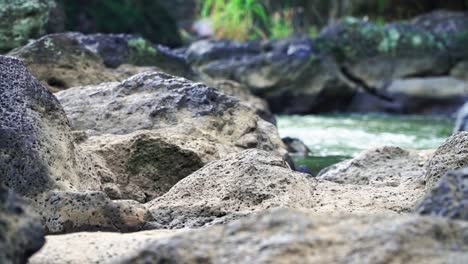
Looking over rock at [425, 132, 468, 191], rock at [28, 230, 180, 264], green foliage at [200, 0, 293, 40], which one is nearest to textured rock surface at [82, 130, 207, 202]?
rock at [425, 132, 468, 191]

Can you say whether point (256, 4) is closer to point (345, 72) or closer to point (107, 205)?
point (345, 72)

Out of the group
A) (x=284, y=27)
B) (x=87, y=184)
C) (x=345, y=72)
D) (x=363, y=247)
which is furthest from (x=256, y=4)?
(x=363, y=247)

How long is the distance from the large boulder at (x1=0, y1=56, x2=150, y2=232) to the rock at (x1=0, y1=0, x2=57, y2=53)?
299cm

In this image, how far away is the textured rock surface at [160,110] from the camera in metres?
4.24

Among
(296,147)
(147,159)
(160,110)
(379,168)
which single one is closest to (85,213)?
(147,159)

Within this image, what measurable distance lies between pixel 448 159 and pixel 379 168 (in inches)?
41.6

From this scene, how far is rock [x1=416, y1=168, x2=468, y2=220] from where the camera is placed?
2.06m

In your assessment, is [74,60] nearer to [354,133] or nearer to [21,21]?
[21,21]

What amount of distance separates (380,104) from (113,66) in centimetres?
590

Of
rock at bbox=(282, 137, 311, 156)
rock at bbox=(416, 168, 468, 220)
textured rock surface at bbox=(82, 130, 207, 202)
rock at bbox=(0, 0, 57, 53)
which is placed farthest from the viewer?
rock at bbox=(282, 137, 311, 156)

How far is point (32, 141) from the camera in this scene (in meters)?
2.93

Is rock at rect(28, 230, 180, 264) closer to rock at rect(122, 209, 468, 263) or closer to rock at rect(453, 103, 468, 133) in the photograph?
rock at rect(122, 209, 468, 263)

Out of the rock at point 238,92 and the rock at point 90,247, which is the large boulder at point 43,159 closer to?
the rock at point 90,247

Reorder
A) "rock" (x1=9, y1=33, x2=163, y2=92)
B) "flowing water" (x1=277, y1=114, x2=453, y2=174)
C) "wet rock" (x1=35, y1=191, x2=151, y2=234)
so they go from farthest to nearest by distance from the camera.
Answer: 1. "flowing water" (x1=277, y1=114, x2=453, y2=174)
2. "rock" (x1=9, y1=33, x2=163, y2=92)
3. "wet rock" (x1=35, y1=191, x2=151, y2=234)
